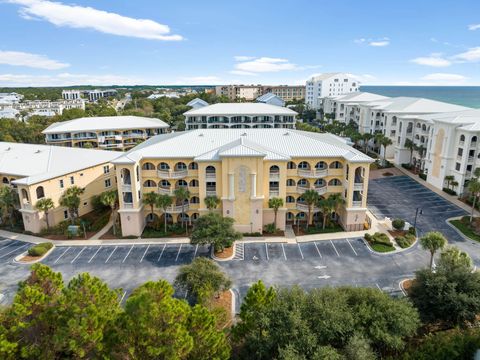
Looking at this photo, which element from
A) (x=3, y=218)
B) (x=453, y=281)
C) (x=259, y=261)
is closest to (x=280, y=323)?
(x=453, y=281)

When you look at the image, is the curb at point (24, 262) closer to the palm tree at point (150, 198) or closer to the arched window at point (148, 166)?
the palm tree at point (150, 198)

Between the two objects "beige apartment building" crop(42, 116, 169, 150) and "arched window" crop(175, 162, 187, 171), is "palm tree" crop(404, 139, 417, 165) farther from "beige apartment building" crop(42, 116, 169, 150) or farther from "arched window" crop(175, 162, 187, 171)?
"beige apartment building" crop(42, 116, 169, 150)

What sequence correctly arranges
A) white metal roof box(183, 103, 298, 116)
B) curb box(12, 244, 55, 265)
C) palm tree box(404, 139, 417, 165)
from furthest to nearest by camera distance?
white metal roof box(183, 103, 298, 116)
palm tree box(404, 139, 417, 165)
curb box(12, 244, 55, 265)

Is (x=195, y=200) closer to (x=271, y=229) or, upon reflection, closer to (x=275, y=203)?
(x=271, y=229)

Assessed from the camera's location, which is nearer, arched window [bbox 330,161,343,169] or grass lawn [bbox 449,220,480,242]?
grass lawn [bbox 449,220,480,242]

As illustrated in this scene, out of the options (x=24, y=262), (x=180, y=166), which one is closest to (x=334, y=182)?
(x=180, y=166)

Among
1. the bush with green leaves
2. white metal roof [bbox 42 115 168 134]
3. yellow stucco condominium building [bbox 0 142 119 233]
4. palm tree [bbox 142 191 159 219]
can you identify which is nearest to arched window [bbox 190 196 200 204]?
palm tree [bbox 142 191 159 219]
